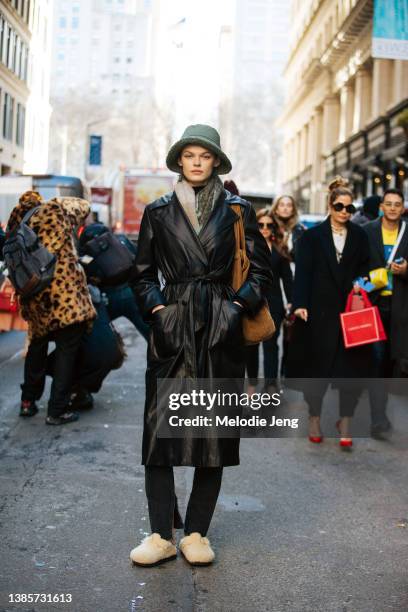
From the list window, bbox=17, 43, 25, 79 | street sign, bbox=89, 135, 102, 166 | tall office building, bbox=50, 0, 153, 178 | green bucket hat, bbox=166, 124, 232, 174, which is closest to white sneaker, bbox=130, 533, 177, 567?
green bucket hat, bbox=166, 124, 232, 174

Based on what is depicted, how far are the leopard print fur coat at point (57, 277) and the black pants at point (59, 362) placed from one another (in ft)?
0.40

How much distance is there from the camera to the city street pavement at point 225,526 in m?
3.92

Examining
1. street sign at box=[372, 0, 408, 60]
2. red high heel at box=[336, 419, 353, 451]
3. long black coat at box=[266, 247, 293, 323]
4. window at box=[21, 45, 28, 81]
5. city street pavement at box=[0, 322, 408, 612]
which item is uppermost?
window at box=[21, 45, 28, 81]

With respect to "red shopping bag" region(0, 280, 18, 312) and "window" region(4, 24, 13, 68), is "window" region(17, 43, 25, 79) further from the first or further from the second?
"red shopping bag" region(0, 280, 18, 312)

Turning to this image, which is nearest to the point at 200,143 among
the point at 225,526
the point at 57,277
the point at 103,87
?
the point at 225,526

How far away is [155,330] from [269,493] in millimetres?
1888

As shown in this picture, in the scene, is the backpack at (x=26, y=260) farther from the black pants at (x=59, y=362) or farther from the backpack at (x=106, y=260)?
the backpack at (x=106, y=260)

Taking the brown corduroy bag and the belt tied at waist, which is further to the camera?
the brown corduroy bag

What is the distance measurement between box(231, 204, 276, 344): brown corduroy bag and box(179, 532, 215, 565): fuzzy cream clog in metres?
0.97

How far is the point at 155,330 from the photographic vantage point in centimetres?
417

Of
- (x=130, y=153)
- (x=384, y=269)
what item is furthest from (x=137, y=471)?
(x=130, y=153)

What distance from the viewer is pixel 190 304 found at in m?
4.11

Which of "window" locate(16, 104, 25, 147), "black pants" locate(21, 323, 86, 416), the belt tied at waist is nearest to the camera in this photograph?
the belt tied at waist

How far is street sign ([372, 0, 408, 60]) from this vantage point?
417 inches
